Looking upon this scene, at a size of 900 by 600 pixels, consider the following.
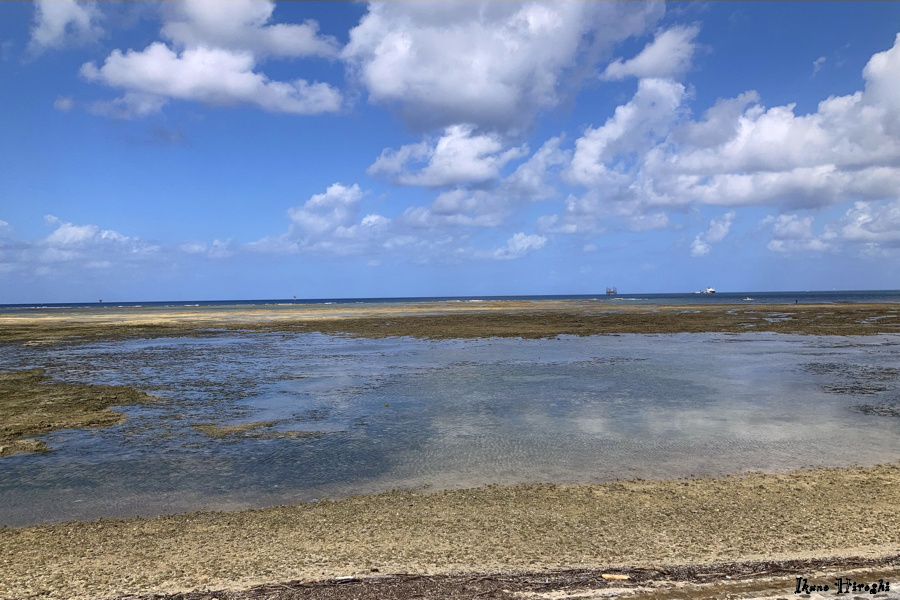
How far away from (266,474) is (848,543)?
29.8ft

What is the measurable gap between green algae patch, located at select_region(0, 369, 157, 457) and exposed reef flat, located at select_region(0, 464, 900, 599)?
6828mm

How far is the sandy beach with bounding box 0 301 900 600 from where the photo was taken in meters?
6.08

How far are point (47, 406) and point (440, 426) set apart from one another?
12084 millimetres

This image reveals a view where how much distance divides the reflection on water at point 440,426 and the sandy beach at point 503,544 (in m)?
1.04

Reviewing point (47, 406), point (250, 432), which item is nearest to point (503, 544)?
point (250, 432)

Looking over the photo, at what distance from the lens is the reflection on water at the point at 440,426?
1021 cm

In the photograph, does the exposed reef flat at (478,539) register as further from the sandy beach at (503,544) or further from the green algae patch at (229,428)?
the green algae patch at (229,428)

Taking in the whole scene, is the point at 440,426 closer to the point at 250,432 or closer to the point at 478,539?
the point at 250,432

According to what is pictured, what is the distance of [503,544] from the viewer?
7.20 meters

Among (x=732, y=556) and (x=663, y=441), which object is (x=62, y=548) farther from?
(x=663, y=441)

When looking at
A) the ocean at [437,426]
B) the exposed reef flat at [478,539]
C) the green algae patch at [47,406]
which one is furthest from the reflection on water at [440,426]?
the exposed reef flat at [478,539]

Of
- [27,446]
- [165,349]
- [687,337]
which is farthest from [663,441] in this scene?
[165,349]

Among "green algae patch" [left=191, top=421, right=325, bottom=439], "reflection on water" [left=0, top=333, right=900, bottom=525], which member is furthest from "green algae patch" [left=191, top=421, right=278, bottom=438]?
"reflection on water" [left=0, top=333, right=900, bottom=525]

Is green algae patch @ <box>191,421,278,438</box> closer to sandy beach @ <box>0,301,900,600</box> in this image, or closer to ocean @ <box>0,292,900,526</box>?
ocean @ <box>0,292,900,526</box>
